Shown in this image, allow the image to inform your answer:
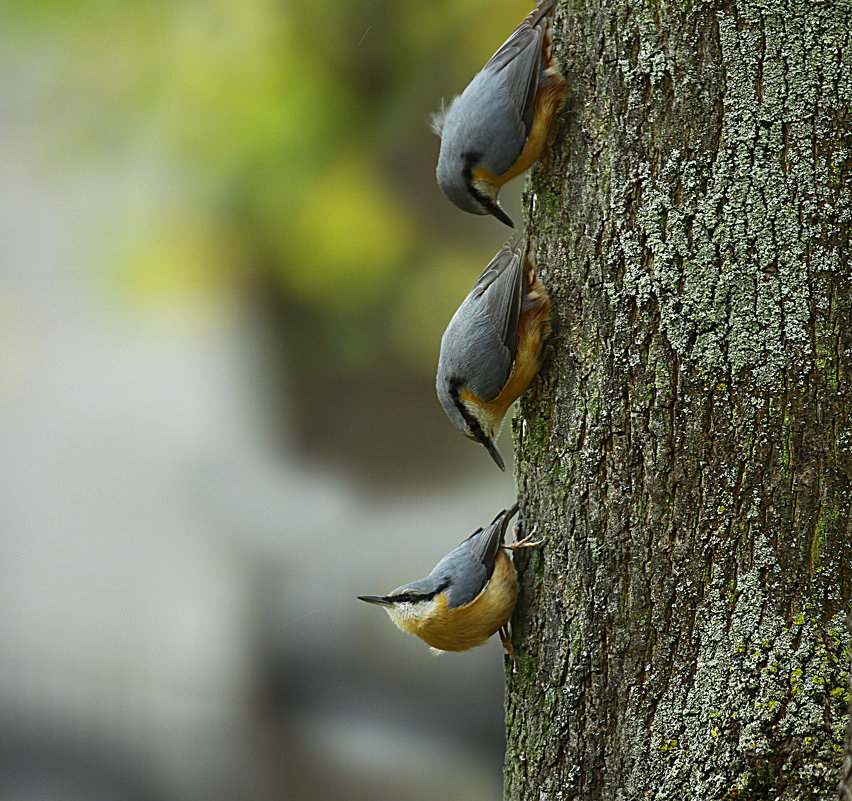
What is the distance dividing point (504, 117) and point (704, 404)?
62 centimetres

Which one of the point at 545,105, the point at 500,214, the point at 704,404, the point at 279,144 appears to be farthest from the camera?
the point at 279,144

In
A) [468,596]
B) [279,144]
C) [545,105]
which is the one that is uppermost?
[279,144]

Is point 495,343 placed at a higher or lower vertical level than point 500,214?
lower

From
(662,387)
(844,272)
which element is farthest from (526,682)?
(844,272)

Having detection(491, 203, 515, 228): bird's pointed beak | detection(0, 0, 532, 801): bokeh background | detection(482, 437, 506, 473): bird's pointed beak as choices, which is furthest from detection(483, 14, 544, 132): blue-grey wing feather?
detection(0, 0, 532, 801): bokeh background

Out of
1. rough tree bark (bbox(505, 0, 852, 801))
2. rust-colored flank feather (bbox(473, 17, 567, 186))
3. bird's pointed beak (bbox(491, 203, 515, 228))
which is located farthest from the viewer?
bird's pointed beak (bbox(491, 203, 515, 228))

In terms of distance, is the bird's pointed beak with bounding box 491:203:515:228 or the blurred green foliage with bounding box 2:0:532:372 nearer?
the bird's pointed beak with bounding box 491:203:515:228

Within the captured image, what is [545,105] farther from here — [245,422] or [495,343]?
[245,422]

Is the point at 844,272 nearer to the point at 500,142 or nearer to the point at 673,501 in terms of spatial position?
the point at 673,501

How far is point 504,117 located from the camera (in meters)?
1.55

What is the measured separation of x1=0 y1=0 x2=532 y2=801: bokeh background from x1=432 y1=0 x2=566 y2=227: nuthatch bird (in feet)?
6.28

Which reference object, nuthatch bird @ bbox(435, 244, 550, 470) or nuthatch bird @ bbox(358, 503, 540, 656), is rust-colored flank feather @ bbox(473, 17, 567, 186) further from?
nuthatch bird @ bbox(358, 503, 540, 656)

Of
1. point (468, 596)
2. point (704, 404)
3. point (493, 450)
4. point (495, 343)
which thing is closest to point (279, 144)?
point (493, 450)

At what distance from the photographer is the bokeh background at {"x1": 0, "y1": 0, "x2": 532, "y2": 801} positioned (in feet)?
12.4
